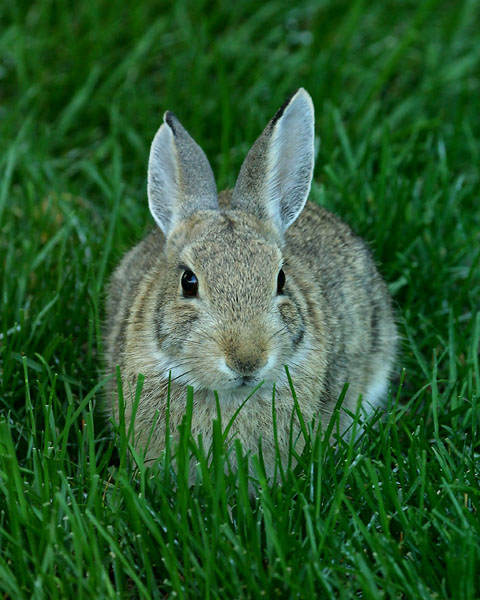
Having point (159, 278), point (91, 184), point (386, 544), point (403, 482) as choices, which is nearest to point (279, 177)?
point (159, 278)

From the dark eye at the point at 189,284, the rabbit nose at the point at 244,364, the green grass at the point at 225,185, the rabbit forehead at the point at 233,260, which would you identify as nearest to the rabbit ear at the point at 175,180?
the rabbit forehead at the point at 233,260

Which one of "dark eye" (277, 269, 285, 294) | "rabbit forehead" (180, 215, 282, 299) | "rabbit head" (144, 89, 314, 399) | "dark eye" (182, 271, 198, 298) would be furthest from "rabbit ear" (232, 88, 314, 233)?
"dark eye" (182, 271, 198, 298)

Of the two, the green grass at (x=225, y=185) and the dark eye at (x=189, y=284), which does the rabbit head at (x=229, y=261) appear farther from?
the green grass at (x=225, y=185)

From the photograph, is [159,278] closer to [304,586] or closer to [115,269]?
[115,269]

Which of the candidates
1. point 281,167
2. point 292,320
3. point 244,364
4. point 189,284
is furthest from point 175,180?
point 244,364

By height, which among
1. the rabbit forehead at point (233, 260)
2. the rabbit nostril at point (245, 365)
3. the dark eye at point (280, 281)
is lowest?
the rabbit nostril at point (245, 365)

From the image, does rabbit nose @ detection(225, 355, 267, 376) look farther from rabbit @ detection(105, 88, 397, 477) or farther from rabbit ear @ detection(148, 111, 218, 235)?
rabbit ear @ detection(148, 111, 218, 235)

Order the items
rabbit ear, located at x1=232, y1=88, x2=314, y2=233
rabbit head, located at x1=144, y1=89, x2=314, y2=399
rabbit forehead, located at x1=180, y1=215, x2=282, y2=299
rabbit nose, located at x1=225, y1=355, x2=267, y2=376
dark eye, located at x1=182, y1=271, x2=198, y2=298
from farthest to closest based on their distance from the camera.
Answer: rabbit ear, located at x1=232, y1=88, x2=314, y2=233, dark eye, located at x1=182, y1=271, x2=198, y2=298, rabbit forehead, located at x1=180, y1=215, x2=282, y2=299, rabbit head, located at x1=144, y1=89, x2=314, y2=399, rabbit nose, located at x1=225, y1=355, x2=267, y2=376

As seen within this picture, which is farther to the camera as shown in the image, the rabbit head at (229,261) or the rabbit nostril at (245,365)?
the rabbit head at (229,261)
